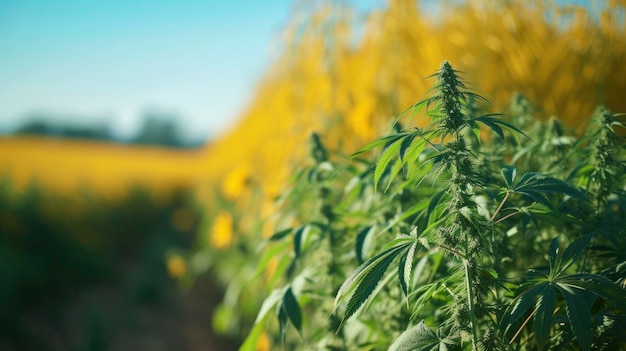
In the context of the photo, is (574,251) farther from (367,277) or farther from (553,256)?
(367,277)

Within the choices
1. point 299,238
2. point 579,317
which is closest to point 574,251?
point 579,317

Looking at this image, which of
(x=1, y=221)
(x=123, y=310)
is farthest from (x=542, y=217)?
(x=1, y=221)

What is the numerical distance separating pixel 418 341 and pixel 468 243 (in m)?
0.17

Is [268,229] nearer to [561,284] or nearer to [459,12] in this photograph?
[459,12]

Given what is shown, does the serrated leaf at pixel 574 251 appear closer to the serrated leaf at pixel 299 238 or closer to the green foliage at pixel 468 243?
the green foliage at pixel 468 243

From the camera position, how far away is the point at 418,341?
771mm

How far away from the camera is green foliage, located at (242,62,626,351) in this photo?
77cm

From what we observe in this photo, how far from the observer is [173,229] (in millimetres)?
7867

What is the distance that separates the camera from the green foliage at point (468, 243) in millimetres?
771

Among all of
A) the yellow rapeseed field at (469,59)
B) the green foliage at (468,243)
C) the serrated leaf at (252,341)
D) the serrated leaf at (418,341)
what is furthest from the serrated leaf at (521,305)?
the yellow rapeseed field at (469,59)

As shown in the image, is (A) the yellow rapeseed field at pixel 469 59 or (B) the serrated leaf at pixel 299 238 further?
(A) the yellow rapeseed field at pixel 469 59

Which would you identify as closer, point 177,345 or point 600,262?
point 600,262

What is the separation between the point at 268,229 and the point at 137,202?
6.42m

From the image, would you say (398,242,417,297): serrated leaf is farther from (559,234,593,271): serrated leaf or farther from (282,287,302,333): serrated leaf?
(282,287,302,333): serrated leaf
